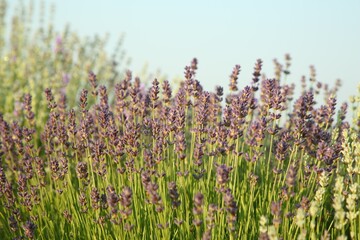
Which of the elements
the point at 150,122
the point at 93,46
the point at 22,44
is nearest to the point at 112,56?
the point at 93,46

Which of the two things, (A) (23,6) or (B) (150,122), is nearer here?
(B) (150,122)

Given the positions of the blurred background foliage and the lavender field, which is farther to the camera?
the blurred background foliage

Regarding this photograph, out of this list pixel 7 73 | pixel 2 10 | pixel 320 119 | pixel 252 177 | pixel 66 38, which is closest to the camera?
pixel 252 177

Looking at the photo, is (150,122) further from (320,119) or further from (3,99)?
(3,99)

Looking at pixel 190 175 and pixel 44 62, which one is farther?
pixel 44 62

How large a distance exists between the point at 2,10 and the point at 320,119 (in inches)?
350

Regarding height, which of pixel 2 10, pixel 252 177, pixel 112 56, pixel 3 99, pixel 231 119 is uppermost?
pixel 2 10

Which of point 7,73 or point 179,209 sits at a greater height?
point 7,73

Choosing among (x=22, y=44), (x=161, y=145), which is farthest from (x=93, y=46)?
(x=161, y=145)

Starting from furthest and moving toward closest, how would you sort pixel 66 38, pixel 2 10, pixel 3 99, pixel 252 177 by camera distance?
pixel 2 10
pixel 66 38
pixel 3 99
pixel 252 177

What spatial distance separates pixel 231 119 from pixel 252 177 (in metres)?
0.48

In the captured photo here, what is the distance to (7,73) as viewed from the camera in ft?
31.4

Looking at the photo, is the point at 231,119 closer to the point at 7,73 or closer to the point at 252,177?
the point at 252,177

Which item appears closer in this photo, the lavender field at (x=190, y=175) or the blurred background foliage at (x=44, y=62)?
the lavender field at (x=190, y=175)
